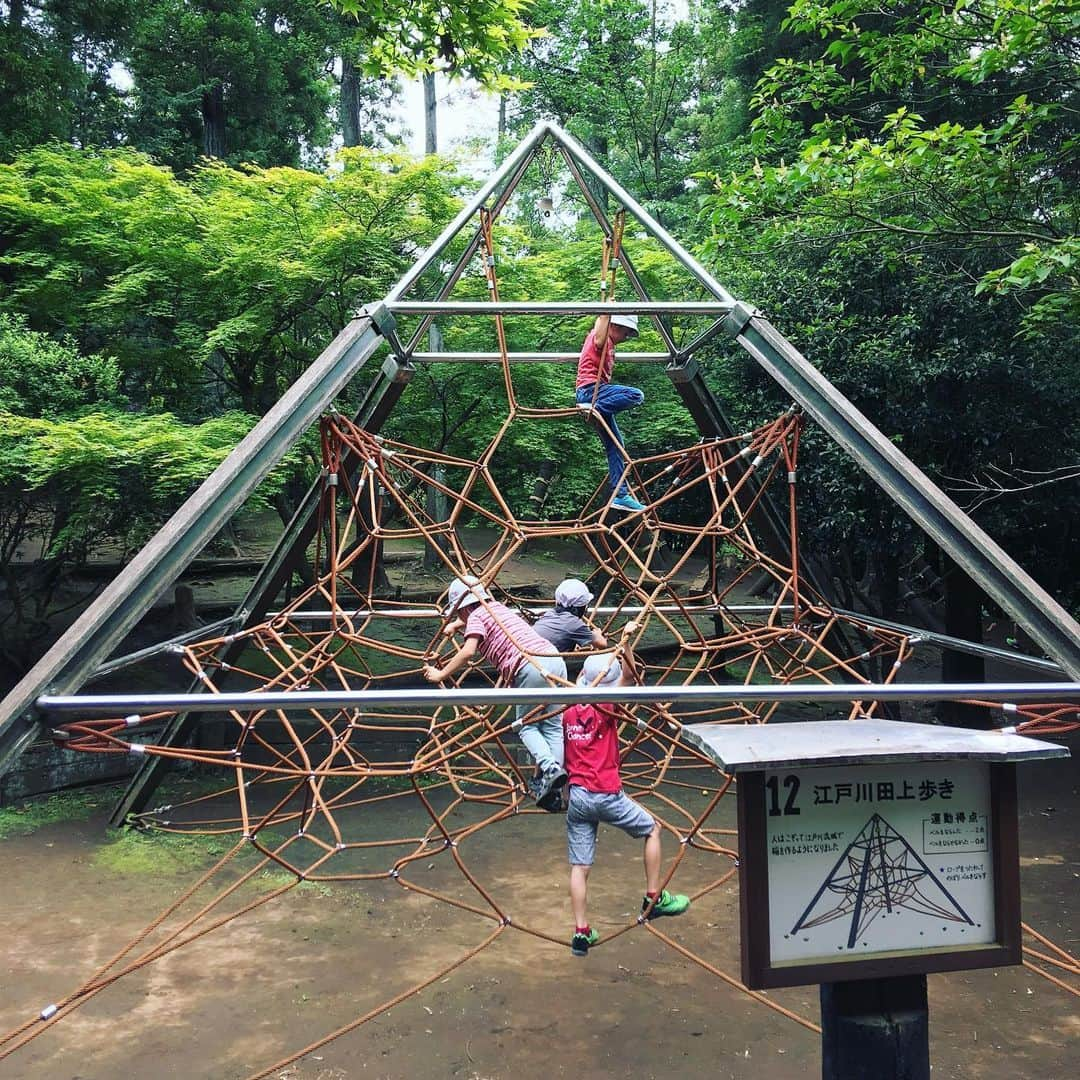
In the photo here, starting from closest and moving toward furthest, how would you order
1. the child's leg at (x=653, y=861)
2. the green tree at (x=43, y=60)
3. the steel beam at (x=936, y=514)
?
1. the steel beam at (x=936, y=514)
2. the child's leg at (x=653, y=861)
3. the green tree at (x=43, y=60)

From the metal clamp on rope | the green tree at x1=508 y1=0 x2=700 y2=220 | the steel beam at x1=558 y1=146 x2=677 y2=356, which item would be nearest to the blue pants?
the steel beam at x1=558 y1=146 x2=677 y2=356

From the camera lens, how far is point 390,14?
575 centimetres

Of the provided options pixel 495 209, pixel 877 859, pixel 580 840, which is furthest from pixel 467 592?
pixel 877 859

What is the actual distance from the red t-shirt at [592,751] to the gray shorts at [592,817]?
34 mm

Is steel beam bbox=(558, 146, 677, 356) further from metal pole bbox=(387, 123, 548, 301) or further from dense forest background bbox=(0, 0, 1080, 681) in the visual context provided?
dense forest background bbox=(0, 0, 1080, 681)

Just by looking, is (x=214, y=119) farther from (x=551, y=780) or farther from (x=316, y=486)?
(x=551, y=780)

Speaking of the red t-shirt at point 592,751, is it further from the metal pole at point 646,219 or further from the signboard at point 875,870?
the signboard at point 875,870

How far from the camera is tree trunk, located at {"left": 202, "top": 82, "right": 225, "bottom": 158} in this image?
1161 centimetres

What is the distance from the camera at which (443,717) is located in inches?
356

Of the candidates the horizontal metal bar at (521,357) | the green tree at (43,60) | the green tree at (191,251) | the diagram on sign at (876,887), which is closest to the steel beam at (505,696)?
the diagram on sign at (876,887)

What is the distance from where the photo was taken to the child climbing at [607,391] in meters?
4.76

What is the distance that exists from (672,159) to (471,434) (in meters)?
9.88

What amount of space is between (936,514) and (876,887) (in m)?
1.20

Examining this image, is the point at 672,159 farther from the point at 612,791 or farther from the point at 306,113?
the point at 612,791
